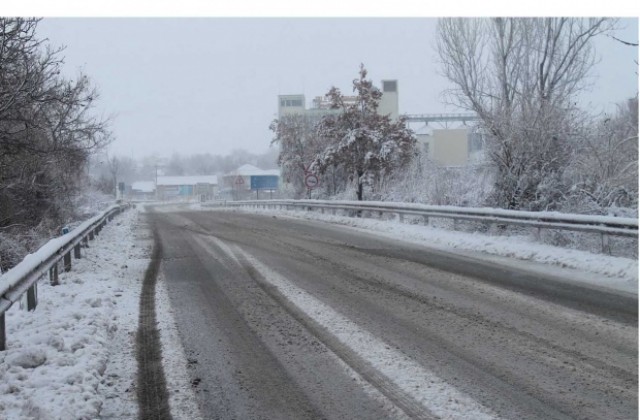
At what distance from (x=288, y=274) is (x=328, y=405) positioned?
5.09 metres

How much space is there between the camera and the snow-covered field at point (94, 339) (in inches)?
150

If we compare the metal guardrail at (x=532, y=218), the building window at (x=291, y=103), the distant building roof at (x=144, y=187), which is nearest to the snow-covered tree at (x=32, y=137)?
the metal guardrail at (x=532, y=218)

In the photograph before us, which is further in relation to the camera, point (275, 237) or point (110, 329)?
point (275, 237)

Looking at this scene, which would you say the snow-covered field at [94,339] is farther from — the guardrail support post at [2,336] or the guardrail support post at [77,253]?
the guardrail support post at [77,253]

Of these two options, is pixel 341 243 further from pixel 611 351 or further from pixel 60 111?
pixel 60 111

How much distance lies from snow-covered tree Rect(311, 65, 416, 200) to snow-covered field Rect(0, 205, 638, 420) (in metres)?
13.1

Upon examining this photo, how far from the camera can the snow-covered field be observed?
12.5 feet

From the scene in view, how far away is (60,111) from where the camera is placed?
1717 centimetres

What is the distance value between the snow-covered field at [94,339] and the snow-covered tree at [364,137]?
42.9ft

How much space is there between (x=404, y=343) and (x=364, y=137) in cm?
1857

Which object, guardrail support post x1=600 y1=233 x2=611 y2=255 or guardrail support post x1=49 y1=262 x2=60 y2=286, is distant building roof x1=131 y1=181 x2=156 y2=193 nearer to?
guardrail support post x1=49 y1=262 x2=60 y2=286

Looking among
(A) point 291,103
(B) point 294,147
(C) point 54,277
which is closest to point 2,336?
(C) point 54,277

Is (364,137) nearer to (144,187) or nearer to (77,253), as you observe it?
(77,253)

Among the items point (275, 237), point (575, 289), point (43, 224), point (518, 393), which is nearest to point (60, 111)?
point (43, 224)
